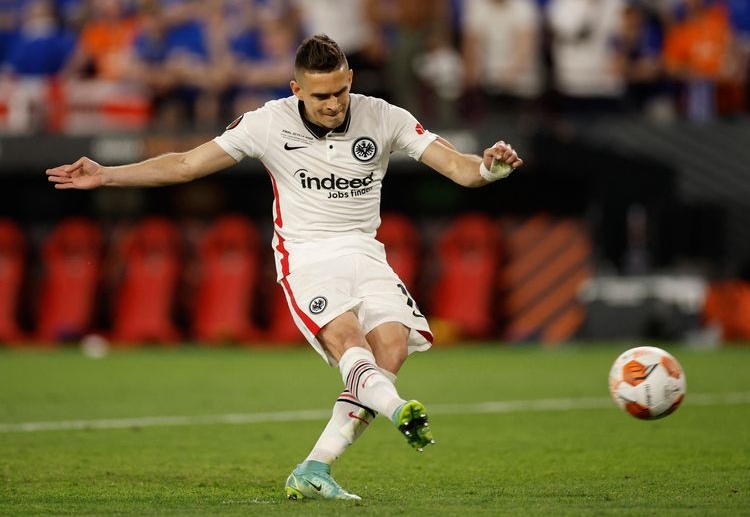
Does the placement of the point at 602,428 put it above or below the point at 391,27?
below

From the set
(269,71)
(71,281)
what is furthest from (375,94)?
(71,281)

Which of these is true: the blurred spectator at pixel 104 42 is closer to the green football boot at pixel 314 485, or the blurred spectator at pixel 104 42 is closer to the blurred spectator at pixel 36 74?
the blurred spectator at pixel 36 74

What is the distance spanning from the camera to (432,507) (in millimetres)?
7035

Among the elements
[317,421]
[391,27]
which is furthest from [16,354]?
[317,421]

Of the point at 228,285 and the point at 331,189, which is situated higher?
the point at 331,189

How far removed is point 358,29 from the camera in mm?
18781

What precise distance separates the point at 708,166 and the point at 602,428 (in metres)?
10.2

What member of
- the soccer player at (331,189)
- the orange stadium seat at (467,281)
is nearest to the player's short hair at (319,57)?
the soccer player at (331,189)

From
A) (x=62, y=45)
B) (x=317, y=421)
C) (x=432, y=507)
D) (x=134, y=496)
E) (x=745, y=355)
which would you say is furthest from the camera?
(x=62, y=45)

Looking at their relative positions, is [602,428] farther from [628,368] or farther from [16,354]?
[16,354]

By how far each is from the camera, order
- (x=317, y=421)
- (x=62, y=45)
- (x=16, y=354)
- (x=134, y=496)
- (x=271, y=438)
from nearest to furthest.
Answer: (x=134, y=496), (x=271, y=438), (x=317, y=421), (x=16, y=354), (x=62, y=45)

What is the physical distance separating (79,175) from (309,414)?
16.0 feet

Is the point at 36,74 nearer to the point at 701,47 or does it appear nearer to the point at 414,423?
the point at 701,47

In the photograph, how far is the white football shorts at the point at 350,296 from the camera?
7.49 meters
